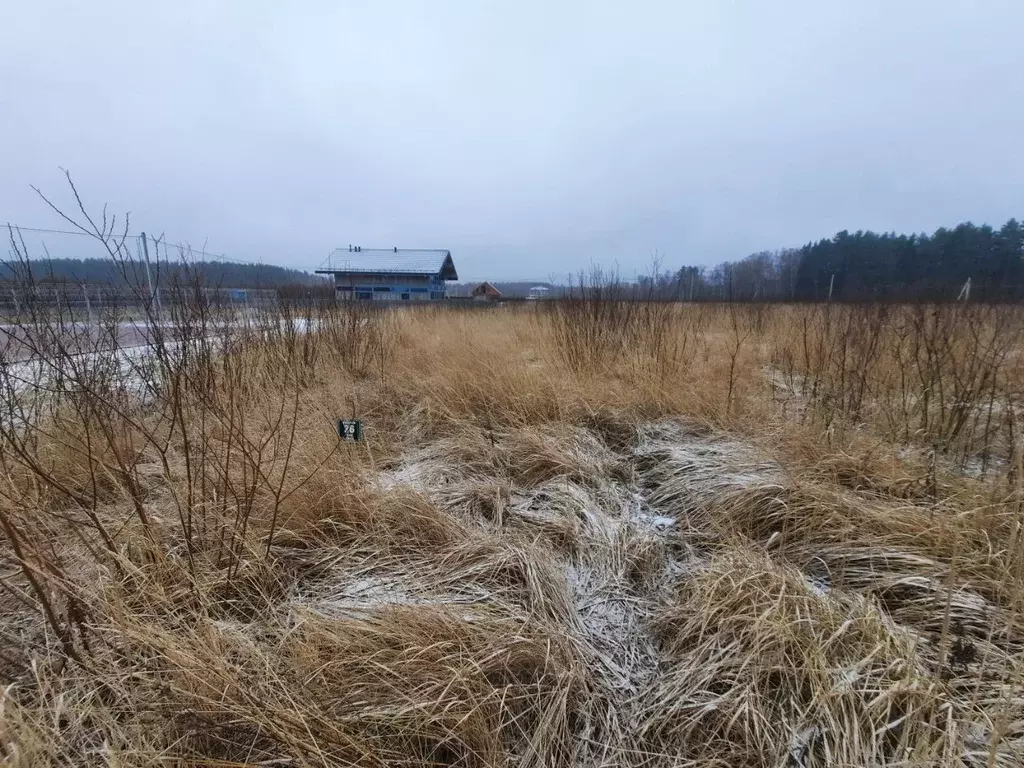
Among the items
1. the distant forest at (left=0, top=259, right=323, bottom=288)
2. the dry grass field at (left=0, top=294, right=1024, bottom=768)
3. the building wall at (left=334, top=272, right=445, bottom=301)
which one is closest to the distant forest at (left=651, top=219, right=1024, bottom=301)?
the dry grass field at (left=0, top=294, right=1024, bottom=768)

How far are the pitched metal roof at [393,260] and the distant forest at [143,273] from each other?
22170 millimetres

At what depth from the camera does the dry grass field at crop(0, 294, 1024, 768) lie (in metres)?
0.95

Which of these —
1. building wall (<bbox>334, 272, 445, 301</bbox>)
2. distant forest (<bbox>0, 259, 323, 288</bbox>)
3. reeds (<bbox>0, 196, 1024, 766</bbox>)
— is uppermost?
building wall (<bbox>334, 272, 445, 301</bbox>)

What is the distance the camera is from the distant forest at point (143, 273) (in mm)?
1824

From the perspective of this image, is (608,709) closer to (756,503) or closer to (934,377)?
(756,503)

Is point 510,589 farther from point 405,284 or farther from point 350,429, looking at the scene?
point 405,284

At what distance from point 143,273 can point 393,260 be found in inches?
1120

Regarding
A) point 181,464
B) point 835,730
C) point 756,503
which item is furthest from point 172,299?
point 756,503

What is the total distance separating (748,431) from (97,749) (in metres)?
3.19

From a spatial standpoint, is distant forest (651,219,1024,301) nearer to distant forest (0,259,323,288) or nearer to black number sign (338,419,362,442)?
black number sign (338,419,362,442)

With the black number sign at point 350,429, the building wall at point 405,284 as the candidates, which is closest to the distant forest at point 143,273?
the black number sign at point 350,429

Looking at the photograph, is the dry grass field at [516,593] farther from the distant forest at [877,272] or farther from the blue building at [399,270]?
the blue building at [399,270]

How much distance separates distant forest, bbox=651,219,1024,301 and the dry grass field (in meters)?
1.89

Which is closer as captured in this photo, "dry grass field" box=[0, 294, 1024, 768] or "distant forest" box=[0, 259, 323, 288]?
"dry grass field" box=[0, 294, 1024, 768]
